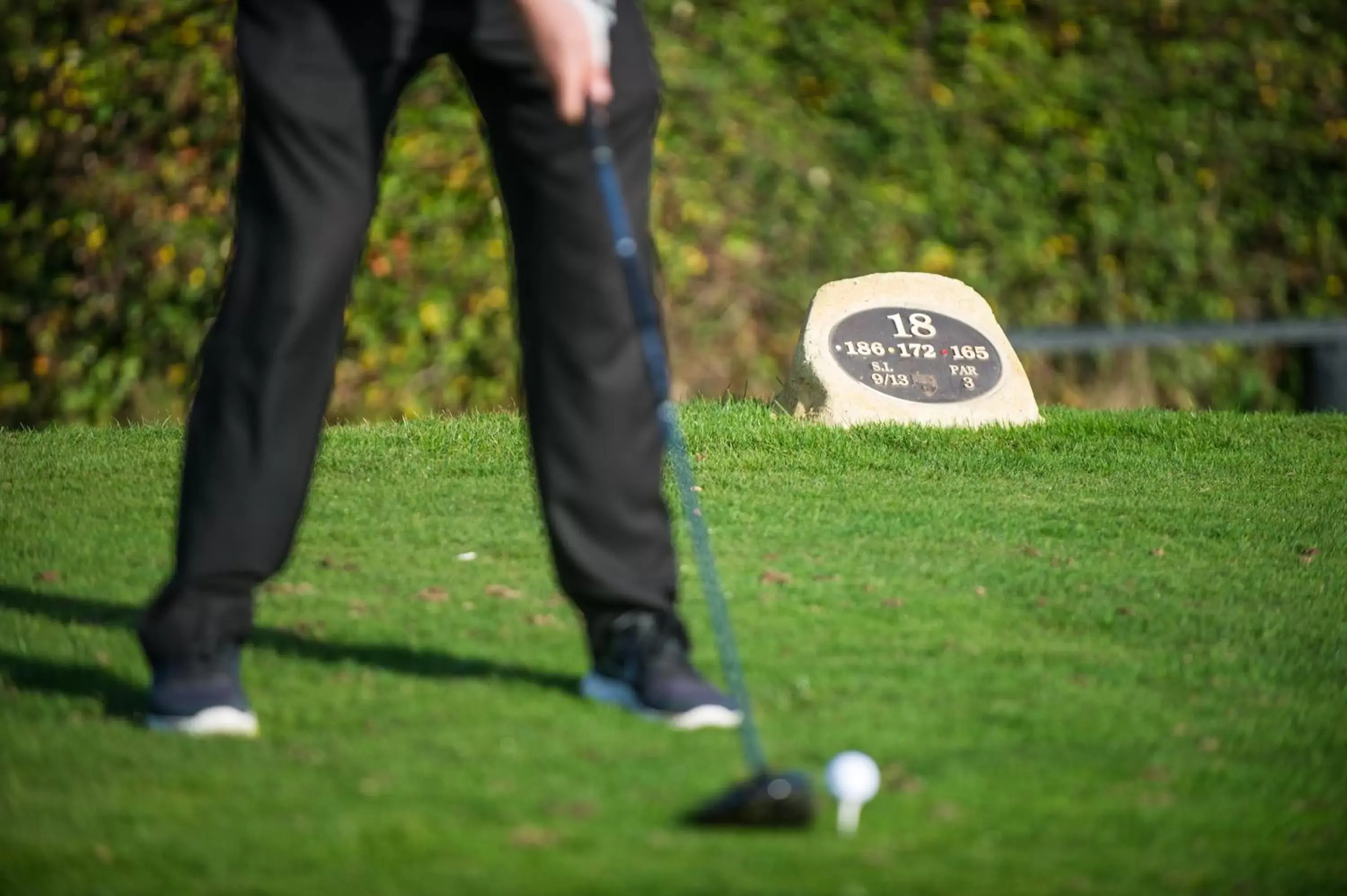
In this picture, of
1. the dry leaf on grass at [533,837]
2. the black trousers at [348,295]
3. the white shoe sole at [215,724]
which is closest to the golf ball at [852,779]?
the dry leaf on grass at [533,837]

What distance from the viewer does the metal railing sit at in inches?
320

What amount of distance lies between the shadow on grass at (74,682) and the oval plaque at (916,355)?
363 centimetres

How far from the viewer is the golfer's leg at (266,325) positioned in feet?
10.5

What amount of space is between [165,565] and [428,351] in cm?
286

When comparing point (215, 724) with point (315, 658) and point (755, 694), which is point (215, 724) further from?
point (755, 694)

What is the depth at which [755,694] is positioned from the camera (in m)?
3.48

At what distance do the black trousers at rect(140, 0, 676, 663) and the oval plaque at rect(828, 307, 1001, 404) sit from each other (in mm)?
3469

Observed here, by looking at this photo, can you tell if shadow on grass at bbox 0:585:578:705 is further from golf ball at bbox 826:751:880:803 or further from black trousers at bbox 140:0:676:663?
golf ball at bbox 826:751:880:803

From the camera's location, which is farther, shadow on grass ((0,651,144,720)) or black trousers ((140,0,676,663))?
shadow on grass ((0,651,144,720))

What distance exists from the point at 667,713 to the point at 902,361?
379cm

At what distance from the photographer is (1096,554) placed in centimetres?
489

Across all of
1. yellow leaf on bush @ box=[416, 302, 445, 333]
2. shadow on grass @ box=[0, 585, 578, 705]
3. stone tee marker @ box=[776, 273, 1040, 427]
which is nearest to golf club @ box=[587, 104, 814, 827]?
shadow on grass @ box=[0, 585, 578, 705]

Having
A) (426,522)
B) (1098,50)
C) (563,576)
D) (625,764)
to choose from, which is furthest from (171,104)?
(625,764)

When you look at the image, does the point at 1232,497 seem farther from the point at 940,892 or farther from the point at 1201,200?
the point at 940,892
